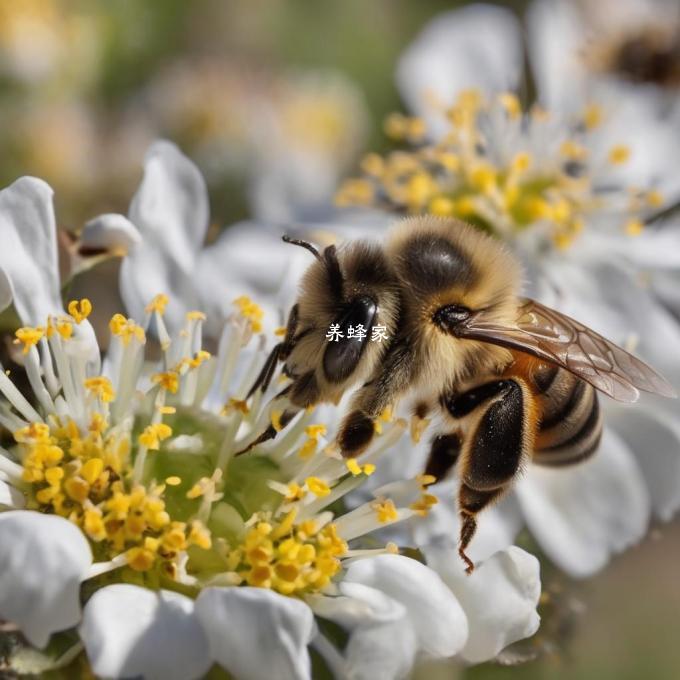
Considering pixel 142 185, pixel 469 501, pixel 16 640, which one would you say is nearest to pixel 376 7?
pixel 142 185

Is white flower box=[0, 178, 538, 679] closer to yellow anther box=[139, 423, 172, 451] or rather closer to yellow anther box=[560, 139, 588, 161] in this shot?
yellow anther box=[139, 423, 172, 451]

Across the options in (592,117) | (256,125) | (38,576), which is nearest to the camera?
(38,576)

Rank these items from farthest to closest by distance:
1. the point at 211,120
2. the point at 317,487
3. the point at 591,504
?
the point at 211,120 < the point at 591,504 < the point at 317,487

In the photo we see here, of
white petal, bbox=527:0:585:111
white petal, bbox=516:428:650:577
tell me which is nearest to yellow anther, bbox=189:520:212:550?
white petal, bbox=516:428:650:577

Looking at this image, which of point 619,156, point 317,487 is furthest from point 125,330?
point 619,156

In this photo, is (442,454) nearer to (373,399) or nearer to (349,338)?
(373,399)
